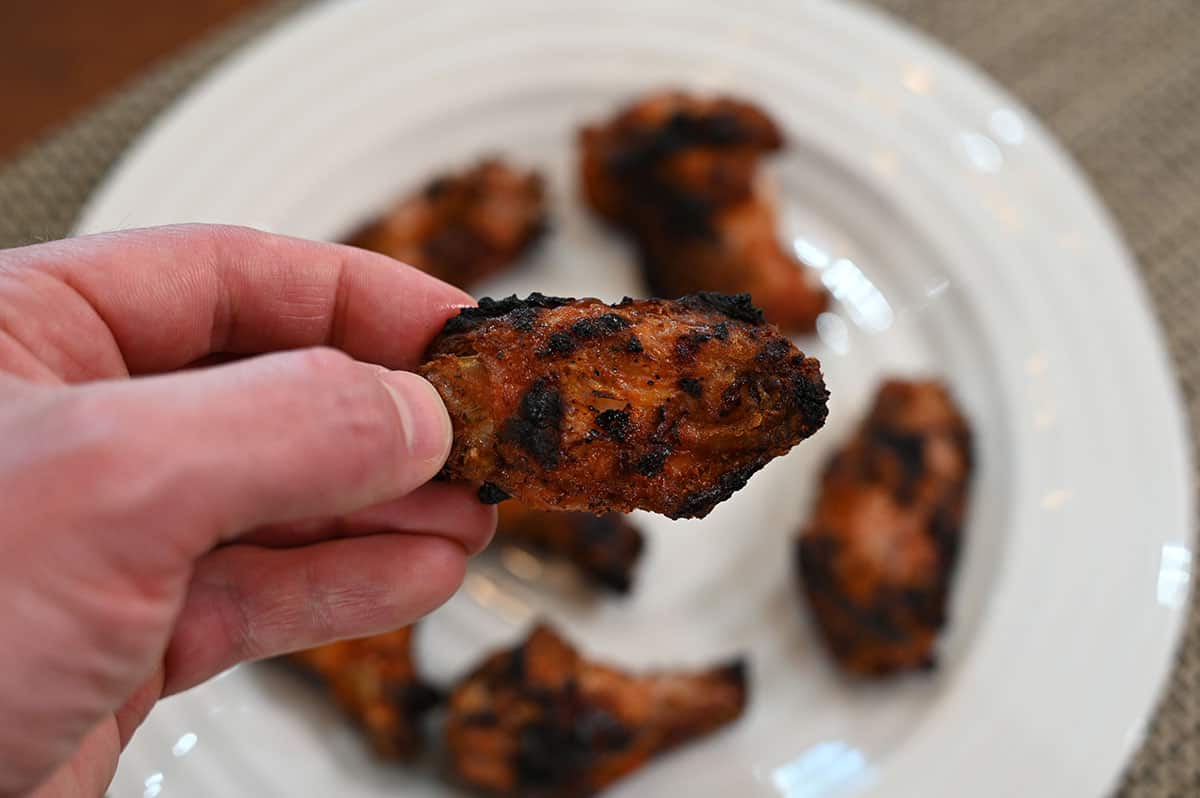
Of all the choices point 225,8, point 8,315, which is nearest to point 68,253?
point 8,315

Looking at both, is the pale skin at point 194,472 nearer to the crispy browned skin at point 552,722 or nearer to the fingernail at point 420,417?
the fingernail at point 420,417

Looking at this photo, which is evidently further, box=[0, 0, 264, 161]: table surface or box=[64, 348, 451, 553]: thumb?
box=[0, 0, 264, 161]: table surface

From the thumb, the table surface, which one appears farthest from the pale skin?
the table surface

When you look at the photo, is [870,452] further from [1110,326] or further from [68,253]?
[68,253]

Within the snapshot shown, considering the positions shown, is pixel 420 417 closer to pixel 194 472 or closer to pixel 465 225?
pixel 194 472

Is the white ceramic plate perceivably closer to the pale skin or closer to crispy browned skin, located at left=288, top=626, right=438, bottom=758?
crispy browned skin, located at left=288, top=626, right=438, bottom=758

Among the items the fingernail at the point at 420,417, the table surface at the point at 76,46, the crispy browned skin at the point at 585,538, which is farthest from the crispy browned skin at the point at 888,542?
the table surface at the point at 76,46

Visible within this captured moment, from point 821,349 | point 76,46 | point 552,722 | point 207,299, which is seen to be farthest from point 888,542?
point 76,46
